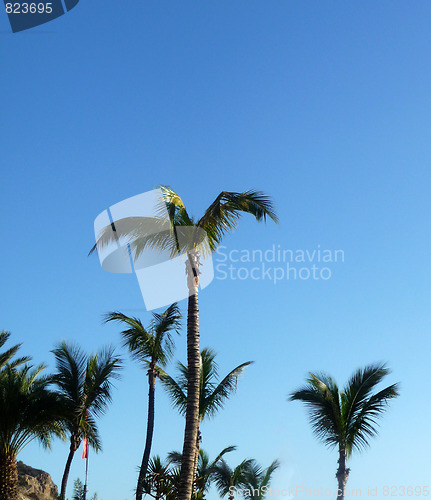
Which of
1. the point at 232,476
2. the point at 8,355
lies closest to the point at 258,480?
the point at 232,476

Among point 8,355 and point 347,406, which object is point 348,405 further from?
point 8,355

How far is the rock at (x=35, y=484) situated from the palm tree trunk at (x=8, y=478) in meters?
7.07

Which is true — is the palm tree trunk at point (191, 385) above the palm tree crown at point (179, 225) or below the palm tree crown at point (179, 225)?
below

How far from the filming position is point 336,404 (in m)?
19.2

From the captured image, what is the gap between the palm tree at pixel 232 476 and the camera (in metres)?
27.8

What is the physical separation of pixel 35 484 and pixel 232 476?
358 inches

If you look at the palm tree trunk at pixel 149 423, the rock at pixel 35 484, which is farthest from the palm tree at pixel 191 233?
the rock at pixel 35 484

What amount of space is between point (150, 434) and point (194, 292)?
11.1m

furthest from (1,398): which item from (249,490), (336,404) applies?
(249,490)

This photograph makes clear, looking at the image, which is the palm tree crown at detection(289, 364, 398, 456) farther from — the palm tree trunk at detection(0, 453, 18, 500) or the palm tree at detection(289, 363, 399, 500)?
the palm tree trunk at detection(0, 453, 18, 500)

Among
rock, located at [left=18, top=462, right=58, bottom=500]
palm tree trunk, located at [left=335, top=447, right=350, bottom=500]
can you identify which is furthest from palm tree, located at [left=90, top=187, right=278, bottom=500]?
rock, located at [left=18, top=462, right=58, bottom=500]

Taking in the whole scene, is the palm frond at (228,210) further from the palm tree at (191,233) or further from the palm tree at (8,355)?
the palm tree at (8,355)

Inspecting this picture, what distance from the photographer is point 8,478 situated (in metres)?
19.8

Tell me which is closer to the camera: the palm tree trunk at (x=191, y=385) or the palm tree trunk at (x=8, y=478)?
the palm tree trunk at (x=191, y=385)
